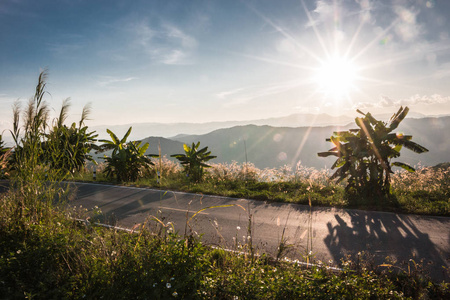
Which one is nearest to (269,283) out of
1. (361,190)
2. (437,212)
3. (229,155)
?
(437,212)

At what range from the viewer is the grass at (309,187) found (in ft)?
27.9

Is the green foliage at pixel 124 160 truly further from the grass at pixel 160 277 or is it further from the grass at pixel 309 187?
the grass at pixel 160 277

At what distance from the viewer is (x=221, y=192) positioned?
37.3 ft

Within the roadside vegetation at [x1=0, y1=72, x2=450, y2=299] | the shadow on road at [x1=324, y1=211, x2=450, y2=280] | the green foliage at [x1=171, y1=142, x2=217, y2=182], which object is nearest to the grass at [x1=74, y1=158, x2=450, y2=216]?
the green foliage at [x1=171, y1=142, x2=217, y2=182]

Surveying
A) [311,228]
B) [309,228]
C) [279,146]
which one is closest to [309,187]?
[309,228]

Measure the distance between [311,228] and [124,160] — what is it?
464 inches

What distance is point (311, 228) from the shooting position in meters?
6.55

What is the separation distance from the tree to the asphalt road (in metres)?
1.74

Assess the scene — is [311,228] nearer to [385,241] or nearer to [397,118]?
[385,241]

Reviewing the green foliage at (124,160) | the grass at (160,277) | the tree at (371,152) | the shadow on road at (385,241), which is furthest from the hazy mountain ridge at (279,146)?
the grass at (160,277)

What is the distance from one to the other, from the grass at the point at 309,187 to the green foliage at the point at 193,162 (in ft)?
1.49

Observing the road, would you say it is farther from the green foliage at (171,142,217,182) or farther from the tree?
the green foliage at (171,142,217,182)

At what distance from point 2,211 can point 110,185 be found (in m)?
8.93

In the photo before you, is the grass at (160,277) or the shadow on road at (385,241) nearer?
the grass at (160,277)
